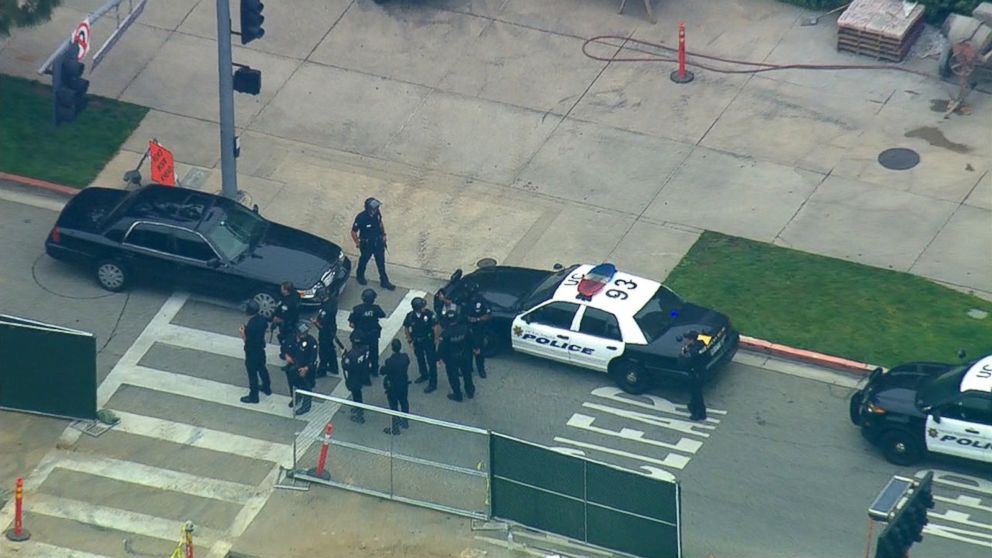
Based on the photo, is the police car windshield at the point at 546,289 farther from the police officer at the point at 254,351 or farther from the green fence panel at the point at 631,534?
the green fence panel at the point at 631,534

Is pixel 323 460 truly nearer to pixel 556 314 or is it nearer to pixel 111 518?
pixel 111 518

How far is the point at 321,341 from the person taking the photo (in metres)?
28.4

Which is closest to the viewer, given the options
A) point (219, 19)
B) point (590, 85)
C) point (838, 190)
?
point (219, 19)

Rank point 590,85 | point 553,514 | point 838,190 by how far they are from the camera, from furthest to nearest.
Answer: point 590,85, point 838,190, point 553,514

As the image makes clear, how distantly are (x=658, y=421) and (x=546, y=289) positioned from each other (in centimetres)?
257

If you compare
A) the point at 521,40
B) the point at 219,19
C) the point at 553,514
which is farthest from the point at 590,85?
the point at 553,514

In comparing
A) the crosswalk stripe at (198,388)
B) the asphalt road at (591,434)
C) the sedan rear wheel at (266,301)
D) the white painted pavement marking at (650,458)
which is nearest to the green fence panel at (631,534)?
the asphalt road at (591,434)

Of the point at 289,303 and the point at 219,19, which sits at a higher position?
the point at 219,19

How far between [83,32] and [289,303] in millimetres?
4936

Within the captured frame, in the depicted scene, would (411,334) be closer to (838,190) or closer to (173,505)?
(173,505)

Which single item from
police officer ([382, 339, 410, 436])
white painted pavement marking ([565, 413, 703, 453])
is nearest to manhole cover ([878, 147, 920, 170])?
white painted pavement marking ([565, 413, 703, 453])

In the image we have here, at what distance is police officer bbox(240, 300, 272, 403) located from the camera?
27359 millimetres

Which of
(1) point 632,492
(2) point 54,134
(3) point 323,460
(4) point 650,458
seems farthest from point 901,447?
(2) point 54,134

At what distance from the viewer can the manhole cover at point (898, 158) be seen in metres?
33.1
